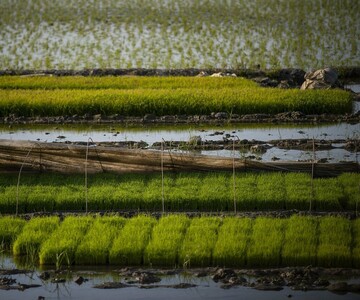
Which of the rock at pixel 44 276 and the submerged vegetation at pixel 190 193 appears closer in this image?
the rock at pixel 44 276

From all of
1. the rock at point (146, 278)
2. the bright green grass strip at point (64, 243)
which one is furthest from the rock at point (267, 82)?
the rock at point (146, 278)

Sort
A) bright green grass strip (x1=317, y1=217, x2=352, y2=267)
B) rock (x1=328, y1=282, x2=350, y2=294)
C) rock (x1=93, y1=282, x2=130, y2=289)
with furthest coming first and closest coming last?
bright green grass strip (x1=317, y1=217, x2=352, y2=267) < rock (x1=93, y1=282, x2=130, y2=289) < rock (x1=328, y1=282, x2=350, y2=294)

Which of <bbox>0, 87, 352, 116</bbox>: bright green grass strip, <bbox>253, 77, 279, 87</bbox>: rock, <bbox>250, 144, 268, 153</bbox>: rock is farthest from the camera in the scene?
<bbox>253, 77, 279, 87</bbox>: rock

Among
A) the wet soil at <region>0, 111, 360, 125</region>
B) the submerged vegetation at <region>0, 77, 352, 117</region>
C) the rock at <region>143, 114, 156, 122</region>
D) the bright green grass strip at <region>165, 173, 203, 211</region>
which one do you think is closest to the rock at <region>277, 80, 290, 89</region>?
the submerged vegetation at <region>0, 77, 352, 117</region>

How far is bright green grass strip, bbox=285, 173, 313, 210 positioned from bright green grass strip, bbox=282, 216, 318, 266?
1.64 ft

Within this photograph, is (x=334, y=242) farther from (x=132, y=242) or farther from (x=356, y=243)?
(x=132, y=242)

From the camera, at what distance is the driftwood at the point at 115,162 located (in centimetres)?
1017

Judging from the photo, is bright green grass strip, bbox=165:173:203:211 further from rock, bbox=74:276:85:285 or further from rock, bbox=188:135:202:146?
rock, bbox=74:276:85:285

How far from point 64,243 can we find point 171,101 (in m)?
5.27

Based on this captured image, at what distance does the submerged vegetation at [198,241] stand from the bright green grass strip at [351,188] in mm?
541

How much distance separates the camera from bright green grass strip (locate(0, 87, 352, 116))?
13188 millimetres

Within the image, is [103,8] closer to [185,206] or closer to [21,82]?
[21,82]

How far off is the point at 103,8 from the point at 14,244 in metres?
15.2

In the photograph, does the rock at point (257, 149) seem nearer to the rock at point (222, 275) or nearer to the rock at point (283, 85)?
the rock at point (283, 85)
